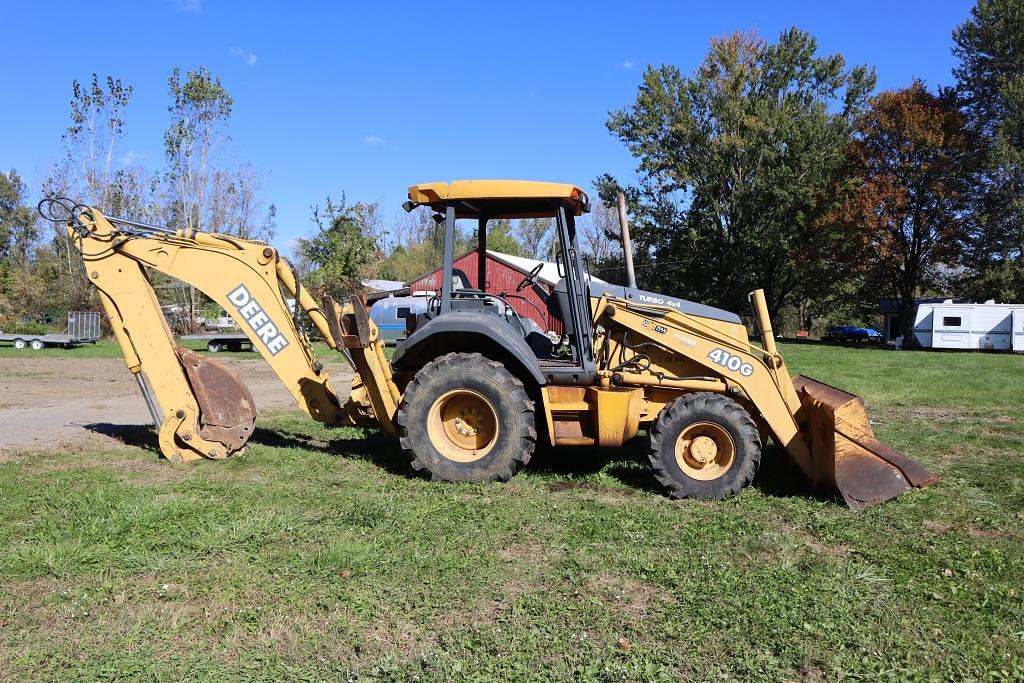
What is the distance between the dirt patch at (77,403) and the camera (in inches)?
356

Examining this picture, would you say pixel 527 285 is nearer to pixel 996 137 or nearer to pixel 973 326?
pixel 973 326

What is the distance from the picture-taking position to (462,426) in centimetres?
723

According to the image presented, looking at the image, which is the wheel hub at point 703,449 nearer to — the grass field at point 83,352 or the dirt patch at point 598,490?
the dirt patch at point 598,490

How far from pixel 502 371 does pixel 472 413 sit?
58 cm

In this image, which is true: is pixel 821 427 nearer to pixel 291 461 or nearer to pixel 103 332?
pixel 291 461

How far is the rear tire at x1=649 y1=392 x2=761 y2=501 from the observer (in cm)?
655

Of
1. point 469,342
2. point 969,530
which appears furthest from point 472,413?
point 969,530

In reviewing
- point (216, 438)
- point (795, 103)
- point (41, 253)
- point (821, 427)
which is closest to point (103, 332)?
point (41, 253)

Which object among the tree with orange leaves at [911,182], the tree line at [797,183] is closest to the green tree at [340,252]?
A: the tree line at [797,183]

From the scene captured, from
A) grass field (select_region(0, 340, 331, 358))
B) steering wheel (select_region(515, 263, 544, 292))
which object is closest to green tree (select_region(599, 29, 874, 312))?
grass field (select_region(0, 340, 331, 358))

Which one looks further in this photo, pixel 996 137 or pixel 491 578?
pixel 996 137

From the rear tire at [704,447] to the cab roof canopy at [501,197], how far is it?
2.14 m

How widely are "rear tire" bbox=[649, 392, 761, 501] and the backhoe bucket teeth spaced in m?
4.33

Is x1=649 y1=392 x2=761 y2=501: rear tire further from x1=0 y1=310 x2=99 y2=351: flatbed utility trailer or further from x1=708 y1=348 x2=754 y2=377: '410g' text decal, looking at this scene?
x1=0 y1=310 x2=99 y2=351: flatbed utility trailer
